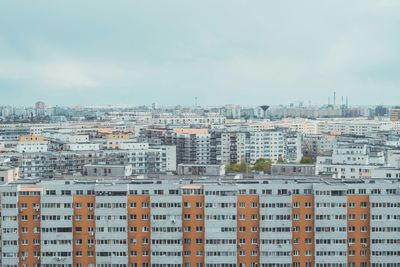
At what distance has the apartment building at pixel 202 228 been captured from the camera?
83.4ft

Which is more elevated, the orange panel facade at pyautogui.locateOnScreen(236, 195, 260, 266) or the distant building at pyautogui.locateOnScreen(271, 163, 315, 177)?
the distant building at pyautogui.locateOnScreen(271, 163, 315, 177)

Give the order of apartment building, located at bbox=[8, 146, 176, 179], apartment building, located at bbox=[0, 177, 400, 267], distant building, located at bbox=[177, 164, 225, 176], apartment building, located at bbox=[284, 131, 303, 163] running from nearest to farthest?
apartment building, located at bbox=[0, 177, 400, 267]
distant building, located at bbox=[177, 164, 225, 176]
apartment building, located at bbox=[8, 146, 176, 179]
apartment building, located at bbox=[284, 131, 303, 163]

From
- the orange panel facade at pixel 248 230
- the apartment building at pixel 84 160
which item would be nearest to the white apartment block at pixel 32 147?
the apartment building at pixel 84 160

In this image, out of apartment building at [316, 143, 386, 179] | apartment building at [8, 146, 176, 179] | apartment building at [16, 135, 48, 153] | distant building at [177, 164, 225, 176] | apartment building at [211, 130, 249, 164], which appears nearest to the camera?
distant building at [177, 164, 225, 176]

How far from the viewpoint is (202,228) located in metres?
25.5

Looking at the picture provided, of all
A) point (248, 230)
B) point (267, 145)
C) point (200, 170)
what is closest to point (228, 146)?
point (267, 145)

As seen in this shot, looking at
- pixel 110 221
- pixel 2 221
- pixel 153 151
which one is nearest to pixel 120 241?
pixel 110 221

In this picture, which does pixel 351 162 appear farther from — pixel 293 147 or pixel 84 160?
pixel 293 147

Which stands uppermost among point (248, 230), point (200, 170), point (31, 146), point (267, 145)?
point (31, 146)

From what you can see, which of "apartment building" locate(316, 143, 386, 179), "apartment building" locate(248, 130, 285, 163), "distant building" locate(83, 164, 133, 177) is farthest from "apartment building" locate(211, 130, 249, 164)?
"distant building" locate(83, 164, 133, 177)

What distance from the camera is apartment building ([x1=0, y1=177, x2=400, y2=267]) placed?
83.4ft

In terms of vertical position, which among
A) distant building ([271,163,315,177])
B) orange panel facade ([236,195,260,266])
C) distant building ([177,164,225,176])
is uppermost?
distant building ([271,163,315,177])

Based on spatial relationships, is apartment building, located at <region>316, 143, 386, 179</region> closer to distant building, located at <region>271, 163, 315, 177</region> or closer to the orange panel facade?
distant building, located at <region>271, 163, 315, 177</region>

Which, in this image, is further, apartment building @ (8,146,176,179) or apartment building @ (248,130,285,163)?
apartment building @ (248,130,285,163)
